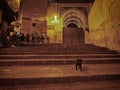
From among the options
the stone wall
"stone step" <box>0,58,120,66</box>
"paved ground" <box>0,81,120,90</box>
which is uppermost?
the stone wall

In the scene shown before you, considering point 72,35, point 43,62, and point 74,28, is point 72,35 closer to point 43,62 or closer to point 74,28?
point 74,28

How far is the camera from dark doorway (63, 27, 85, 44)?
70.8ft

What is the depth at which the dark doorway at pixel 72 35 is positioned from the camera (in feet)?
70.8

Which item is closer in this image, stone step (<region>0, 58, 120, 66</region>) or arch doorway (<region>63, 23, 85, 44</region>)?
stone step (<region>0, 58, 120, 66</region>)

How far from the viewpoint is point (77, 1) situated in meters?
22.4

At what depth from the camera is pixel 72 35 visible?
21.9 m

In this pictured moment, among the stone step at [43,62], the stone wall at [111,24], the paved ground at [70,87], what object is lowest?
the paved ground at [70,87]

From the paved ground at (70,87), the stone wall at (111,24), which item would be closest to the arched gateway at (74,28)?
the stone wall at (111,24)

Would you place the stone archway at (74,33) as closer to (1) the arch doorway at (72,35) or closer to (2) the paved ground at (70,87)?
(1) the arch doorway at (72,35)

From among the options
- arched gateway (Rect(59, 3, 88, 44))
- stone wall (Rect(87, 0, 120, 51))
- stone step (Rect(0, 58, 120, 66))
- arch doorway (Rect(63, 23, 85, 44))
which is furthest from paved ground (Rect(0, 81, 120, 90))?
arched gateway (Rect(59, 3, 88, 44))

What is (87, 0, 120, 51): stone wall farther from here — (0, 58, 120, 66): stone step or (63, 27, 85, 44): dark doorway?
(63, 27, 85, 44): dark doorway

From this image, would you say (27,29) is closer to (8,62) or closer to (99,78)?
(8,62)

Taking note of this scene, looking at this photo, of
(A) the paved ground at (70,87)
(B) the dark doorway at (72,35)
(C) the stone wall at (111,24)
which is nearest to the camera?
(A) the paved ground at (70,87)

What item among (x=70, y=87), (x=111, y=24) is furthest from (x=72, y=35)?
(x=70, y=87)
